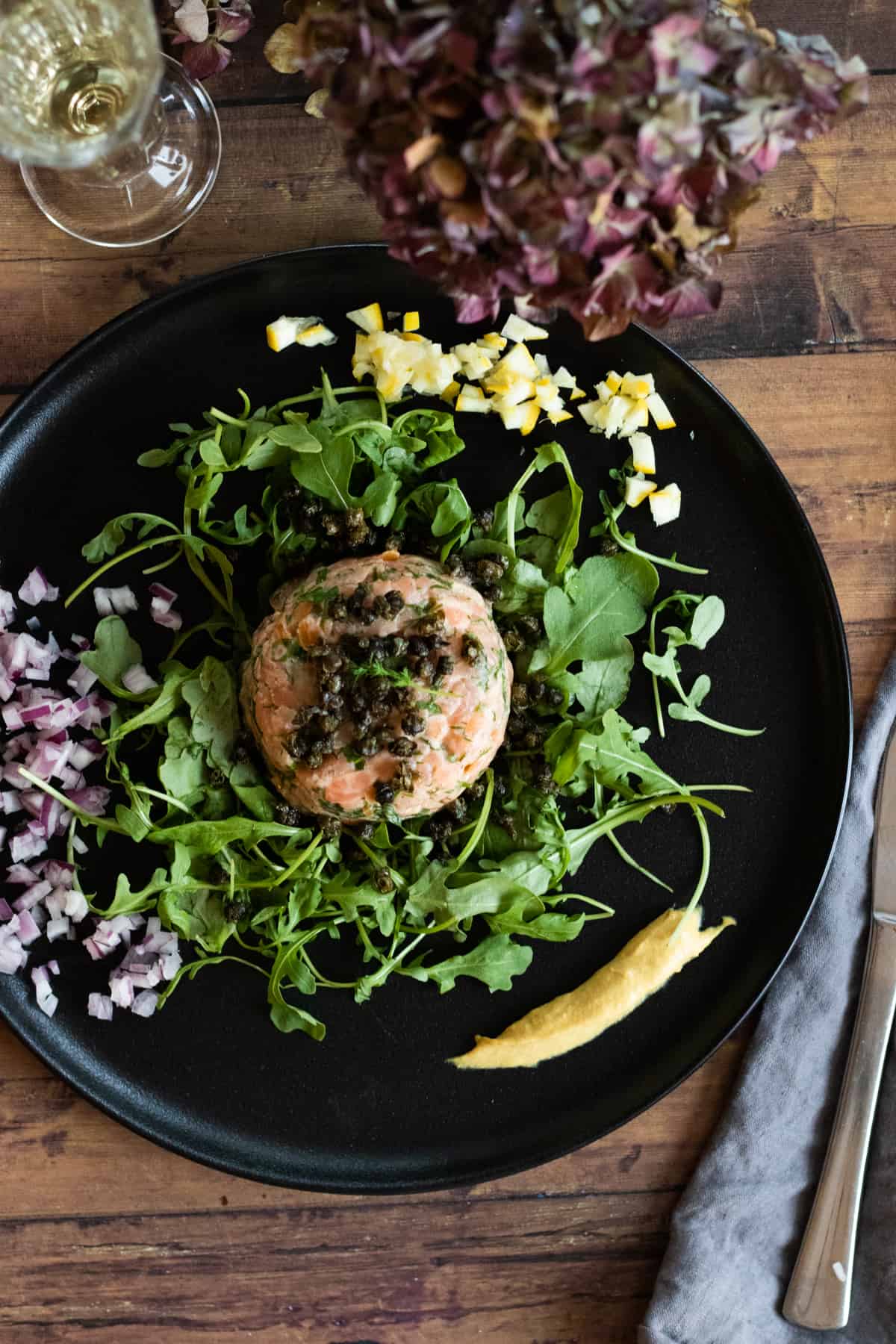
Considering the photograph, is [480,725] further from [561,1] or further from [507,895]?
[561,1]

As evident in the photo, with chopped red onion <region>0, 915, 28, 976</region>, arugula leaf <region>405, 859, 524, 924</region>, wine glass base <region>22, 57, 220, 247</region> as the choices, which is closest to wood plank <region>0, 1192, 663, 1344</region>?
chopped red onion <region>0, 915, 28, 976</region>

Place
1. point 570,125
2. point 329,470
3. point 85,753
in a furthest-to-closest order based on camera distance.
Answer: point 85,753 → point 329,470 → point 570,125

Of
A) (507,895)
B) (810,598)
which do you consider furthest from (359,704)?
(810,598)

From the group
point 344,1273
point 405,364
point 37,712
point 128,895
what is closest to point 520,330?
point 405,364

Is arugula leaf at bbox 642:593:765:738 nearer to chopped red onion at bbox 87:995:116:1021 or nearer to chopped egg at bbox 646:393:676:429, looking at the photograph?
chopped egg at bbox 646:393:676:429

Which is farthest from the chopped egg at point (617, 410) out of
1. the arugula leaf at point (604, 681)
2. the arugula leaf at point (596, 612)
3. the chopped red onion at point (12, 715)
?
the chopped red onion at point (12, 715)

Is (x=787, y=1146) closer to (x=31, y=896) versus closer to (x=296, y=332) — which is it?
(x=31, y=896)
